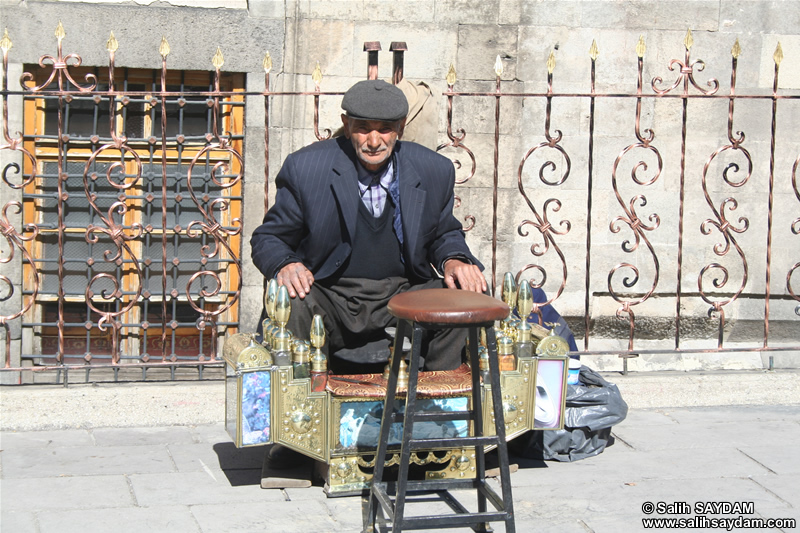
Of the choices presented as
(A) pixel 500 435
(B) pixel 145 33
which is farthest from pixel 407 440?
(B) pixel 145 33

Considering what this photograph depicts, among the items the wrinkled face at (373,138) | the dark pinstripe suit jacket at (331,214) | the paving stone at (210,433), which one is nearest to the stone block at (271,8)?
the dark pinstripe suit jacket at (331,214)

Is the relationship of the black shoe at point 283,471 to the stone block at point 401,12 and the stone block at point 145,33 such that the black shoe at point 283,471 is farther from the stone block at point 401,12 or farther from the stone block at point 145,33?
the stone block at point 401,12

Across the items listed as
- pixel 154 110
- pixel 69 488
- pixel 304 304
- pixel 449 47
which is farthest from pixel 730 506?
pixel 154 110

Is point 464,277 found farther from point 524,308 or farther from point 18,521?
point 18,521

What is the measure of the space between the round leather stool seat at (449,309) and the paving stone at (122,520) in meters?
1.16

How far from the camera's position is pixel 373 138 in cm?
423

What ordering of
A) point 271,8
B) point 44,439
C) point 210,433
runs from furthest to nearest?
point 271,8 < point 210,433 < point 44,439

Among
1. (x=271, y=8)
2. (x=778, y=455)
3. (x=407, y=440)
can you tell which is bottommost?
(x=778, y=455)

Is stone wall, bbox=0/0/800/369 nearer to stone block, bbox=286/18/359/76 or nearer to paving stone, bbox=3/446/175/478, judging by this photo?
stone block, bbox=286/18/359/76

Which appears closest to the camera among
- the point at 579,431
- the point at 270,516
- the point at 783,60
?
the point at 270,516

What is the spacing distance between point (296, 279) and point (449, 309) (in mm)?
1039

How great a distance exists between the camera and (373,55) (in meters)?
5.06

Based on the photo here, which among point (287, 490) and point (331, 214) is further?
point (331, 214)

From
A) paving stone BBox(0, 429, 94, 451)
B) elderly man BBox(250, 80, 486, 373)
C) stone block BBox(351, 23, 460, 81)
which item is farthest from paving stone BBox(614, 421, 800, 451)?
stone block BBox(351, 23, 460, 81)
